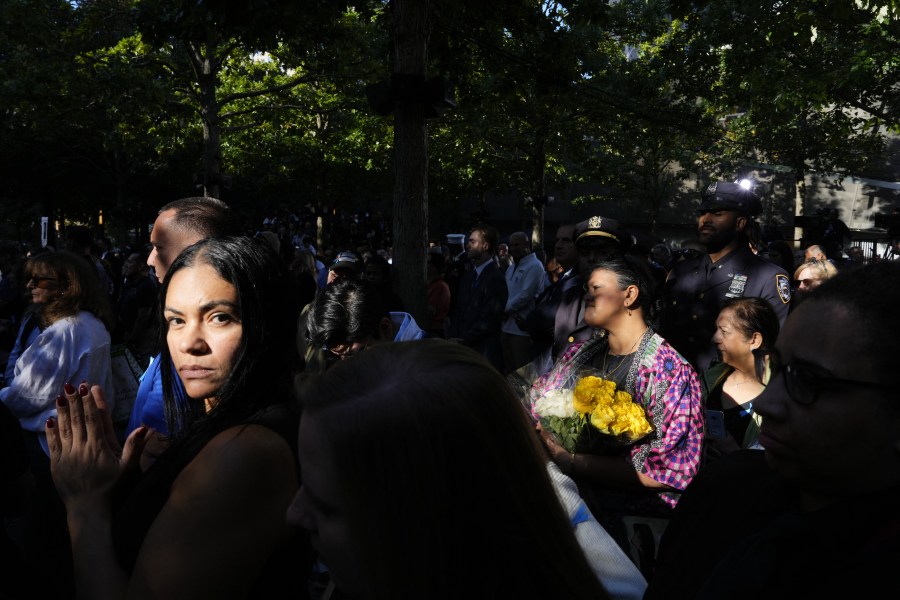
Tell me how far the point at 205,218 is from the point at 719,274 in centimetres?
366

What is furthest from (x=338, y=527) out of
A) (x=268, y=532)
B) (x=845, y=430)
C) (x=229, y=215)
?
(x=229, y=215)

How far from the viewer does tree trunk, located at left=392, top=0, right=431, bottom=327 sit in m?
6.36

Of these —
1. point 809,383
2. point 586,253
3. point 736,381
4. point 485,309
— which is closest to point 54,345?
point 586,253

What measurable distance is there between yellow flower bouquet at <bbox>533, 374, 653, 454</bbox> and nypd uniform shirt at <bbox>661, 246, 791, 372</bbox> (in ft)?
7.08

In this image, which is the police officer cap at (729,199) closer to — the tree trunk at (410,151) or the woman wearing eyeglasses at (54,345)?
the tree trunk at (410,151)

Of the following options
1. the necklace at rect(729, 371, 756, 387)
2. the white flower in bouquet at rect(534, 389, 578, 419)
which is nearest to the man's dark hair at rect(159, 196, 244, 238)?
the white flower in bouquet at rect(534, 389, 578, 419)

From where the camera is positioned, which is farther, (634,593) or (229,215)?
(229,215)

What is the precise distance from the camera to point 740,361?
156 inches

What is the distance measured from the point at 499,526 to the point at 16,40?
16620 millimetres

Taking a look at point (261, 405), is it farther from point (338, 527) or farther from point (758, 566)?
point (758, 566)

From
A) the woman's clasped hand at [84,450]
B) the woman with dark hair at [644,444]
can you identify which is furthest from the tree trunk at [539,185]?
the woman's clasped hand at [84,450]

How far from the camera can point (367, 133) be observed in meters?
22.8

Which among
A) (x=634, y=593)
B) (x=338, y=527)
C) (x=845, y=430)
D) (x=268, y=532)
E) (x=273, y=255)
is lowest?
(x=634, y=593)

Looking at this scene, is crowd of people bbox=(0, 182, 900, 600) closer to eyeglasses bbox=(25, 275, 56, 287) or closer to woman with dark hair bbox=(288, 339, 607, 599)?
woman with dark hair bbox=(288, 339, 607, 599)
